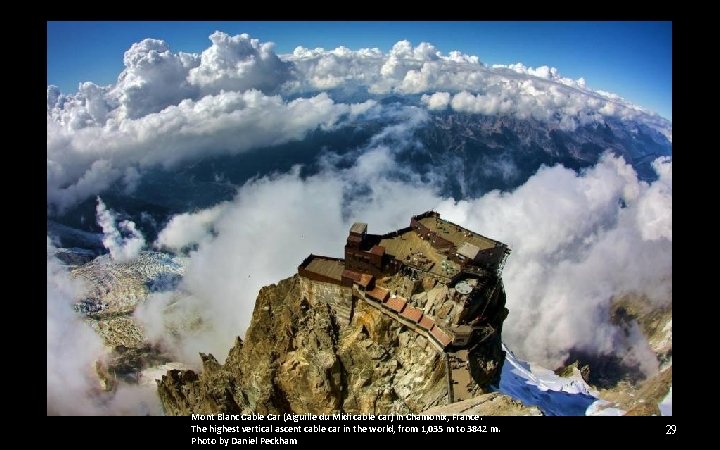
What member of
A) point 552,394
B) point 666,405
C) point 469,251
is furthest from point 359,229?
point 552,394

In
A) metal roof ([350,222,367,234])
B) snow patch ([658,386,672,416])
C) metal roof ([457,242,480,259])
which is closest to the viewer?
A: snow patch ([658,386,672,416])

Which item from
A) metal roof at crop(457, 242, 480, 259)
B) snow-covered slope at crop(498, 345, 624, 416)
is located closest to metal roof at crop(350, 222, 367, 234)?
metal roof at crop(457, 242, 480, 259)

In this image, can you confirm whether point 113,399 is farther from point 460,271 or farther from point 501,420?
point 501,420

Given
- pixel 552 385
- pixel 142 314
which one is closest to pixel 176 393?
pixel 552 385

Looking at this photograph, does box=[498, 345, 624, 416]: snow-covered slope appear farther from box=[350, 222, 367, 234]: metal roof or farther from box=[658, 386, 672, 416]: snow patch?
box=[350, 222, 367, 234]: metal roof

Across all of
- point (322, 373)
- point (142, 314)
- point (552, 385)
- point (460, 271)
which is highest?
point (142, 314)

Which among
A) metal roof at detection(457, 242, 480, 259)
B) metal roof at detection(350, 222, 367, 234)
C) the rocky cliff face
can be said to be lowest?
the rocky cliff face

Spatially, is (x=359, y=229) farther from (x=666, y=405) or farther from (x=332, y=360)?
(x=666, y=405)
